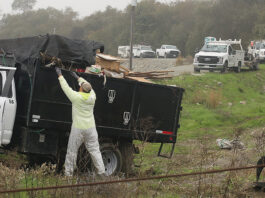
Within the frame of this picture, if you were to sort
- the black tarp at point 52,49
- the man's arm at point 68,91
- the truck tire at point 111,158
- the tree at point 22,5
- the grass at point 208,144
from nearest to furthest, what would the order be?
the grass at point 208,144 → the man's arm at point 68,91 → the black tarp at point 52,49 → the truck tire at point 111,158 → the tree at point 22,5

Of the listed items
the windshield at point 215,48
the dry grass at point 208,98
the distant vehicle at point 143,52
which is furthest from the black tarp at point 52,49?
the distant vehicle at point 143,52

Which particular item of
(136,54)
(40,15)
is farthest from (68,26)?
(136,54)

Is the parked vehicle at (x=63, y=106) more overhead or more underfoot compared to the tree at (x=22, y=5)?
more underfoot

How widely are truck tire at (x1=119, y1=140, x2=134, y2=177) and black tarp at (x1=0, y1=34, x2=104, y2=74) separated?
171 cm

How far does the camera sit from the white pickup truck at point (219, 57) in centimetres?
3091

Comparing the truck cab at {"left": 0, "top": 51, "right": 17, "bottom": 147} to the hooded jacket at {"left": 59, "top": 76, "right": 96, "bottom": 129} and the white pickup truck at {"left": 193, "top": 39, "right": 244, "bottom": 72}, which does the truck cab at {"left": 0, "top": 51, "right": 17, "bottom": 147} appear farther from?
the white pickup truck at {"left": 193, "top": 39, "right": 244, "bottom": 72}

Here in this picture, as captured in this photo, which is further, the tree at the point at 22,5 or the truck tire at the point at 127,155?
the tree at the point at 22,5

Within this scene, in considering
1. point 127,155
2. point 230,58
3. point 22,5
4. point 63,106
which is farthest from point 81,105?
point 22,5

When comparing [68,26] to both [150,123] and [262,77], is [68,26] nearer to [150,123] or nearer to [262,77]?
[262,77]

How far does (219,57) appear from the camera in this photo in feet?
101

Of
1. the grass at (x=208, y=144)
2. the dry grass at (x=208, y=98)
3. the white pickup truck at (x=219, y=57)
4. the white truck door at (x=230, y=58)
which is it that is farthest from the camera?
the white truck door at (x=230, y=58)

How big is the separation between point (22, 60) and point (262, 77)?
25313 millimetres

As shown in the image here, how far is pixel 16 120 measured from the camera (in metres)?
9.24

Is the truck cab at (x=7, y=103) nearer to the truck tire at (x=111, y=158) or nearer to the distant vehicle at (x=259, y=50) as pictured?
the truck tire at (x=111, y=158)
